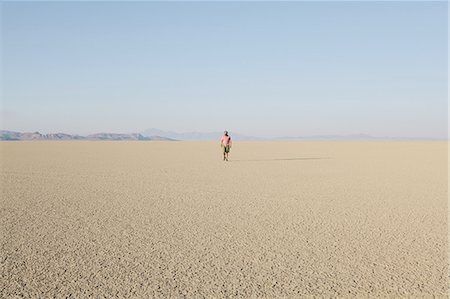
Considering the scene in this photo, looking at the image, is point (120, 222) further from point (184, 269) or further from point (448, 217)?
point (448, 217)

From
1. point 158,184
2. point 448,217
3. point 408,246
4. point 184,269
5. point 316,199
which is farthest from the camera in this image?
point 158,184

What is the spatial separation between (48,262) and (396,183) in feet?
37.6

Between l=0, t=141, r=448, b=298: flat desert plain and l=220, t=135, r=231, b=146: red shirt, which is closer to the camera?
l=0, t=141, r=448, b=298: flat desert plain

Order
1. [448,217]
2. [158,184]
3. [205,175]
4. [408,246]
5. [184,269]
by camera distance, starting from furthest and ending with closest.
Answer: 1. [205,175]
2. [158,184]
3. [448,217]
4. [408,246]
5. [184,269]

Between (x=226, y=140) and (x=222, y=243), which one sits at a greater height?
(x=226, y=140)

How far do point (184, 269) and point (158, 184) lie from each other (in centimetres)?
822

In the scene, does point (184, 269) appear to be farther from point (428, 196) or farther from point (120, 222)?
point (428, 196)

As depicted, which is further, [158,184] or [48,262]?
[158,184]

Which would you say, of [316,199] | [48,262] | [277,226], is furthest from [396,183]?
[48,262]

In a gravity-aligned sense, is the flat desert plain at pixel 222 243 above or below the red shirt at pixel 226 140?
below

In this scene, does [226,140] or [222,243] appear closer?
[222,243]

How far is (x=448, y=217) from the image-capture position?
812 cm

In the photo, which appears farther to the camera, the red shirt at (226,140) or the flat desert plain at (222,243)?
the red shirt at (226,140)

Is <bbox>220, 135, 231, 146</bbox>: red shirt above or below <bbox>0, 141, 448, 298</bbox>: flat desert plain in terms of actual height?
above
